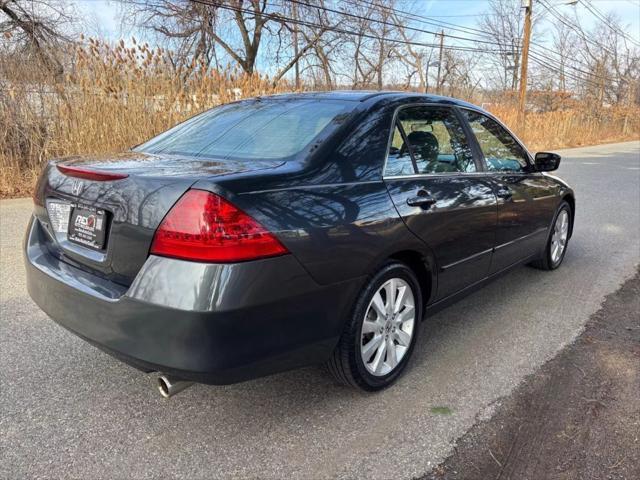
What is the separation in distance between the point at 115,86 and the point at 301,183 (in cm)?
748

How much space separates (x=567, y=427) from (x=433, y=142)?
5.84 feet

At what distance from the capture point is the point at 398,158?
2814 millimetres

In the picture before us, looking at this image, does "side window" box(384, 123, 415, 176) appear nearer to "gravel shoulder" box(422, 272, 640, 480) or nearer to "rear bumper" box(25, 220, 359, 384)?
"rear bumper" box(25, 220, 359, 384)

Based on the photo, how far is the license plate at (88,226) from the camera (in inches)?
87.6

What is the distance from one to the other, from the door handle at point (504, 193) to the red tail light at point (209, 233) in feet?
7.17

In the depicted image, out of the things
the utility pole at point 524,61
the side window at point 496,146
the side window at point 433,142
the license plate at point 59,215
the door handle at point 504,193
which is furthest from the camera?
the utility pole at point 524,61

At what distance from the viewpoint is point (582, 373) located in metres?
2.97

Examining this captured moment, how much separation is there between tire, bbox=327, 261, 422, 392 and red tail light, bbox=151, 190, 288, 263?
0.71 m

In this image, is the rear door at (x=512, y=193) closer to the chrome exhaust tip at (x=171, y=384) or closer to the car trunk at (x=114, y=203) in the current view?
the car trunk at (x=114, y=203)

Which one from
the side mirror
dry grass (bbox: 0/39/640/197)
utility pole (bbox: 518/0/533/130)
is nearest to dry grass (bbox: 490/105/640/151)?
utility pole (bbox: 518/0/533/130)

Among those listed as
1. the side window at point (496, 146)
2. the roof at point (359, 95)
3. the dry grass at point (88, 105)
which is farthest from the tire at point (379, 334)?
the dry grass at point (88, 105)

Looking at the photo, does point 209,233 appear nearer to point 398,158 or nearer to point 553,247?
point 398,158

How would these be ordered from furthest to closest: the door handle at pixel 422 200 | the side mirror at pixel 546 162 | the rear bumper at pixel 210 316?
the side mirror at pixel 546 162
the door handle at pixel 422 200
the rear bumper at pixel 210 316

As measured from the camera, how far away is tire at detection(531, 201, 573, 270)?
4.72m
